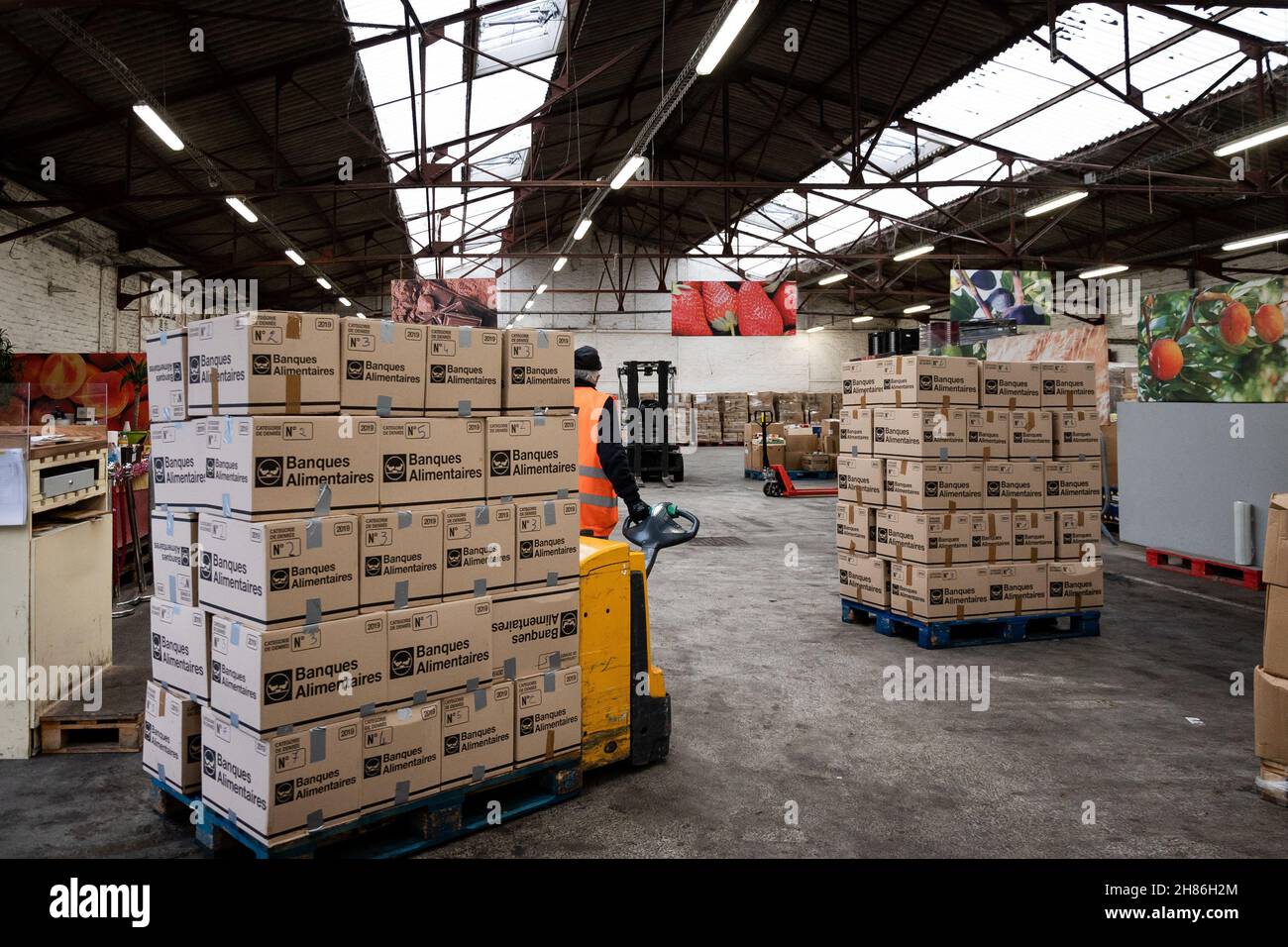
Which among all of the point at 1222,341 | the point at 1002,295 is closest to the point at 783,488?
the point at 1002,295

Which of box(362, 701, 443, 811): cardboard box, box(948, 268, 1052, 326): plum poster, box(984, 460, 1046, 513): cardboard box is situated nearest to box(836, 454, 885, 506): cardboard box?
box(984, 460, 1046, 513): cardboard box

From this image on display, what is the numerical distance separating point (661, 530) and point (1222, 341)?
14.4 feet

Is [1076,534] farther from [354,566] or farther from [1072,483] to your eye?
[354,566]

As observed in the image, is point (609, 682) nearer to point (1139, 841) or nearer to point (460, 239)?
point (1139, 841)

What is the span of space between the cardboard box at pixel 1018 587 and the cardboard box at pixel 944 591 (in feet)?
0.24

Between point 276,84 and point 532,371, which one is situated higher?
point 276,84

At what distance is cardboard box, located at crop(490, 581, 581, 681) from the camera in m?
3.37

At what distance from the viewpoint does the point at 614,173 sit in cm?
1202

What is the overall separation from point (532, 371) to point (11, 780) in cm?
307

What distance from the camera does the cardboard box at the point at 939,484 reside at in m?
6.08

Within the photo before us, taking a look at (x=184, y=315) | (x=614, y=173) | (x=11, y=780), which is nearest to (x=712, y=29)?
(x=614, y=173)

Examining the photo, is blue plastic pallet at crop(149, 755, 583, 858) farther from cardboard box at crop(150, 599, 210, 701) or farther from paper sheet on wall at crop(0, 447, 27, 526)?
paper sheet on wall at crop(0, 447, 27, 526)

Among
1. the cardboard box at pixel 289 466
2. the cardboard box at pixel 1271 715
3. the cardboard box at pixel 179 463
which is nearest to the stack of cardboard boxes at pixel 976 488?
the cardboard box at pixel 1271 715

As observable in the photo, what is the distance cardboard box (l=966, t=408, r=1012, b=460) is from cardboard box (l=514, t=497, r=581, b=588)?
3.84m
